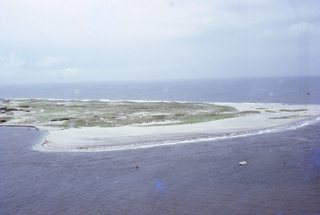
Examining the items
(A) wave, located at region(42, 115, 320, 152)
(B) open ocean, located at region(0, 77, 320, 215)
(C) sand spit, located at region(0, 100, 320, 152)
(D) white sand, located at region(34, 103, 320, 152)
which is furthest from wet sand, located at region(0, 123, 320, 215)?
(C) sand spit, located at region(0, 100, 320, 152)

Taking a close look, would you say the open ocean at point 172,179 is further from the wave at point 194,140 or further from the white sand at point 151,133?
the white sand at point 151,133

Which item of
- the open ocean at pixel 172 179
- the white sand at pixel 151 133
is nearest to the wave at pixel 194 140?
the white sand at pixel 151 133

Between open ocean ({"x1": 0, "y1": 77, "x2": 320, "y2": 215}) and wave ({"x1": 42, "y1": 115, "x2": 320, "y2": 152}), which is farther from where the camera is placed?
wave ({"x1": 42, "y1": 115, "x2": 320, "y2": 152})

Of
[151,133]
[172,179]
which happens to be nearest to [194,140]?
[151,133]

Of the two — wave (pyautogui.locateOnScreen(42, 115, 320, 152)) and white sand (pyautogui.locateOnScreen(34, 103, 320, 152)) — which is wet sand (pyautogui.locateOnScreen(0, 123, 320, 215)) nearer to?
wave (pyautogui.locateOnScreen(42, 115, 320, 152))

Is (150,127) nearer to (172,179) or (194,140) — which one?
(194,140)

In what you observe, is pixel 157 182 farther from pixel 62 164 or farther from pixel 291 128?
pixel 291 128

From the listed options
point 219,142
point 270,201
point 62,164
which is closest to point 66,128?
point 62,164
